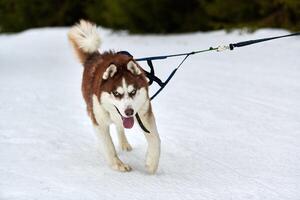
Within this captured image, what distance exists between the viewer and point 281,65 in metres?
8.55

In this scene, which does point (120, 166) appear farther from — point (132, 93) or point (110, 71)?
point (110, 71)

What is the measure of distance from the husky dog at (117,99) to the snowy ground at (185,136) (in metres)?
0.21

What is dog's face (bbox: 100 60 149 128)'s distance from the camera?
3.81 metres

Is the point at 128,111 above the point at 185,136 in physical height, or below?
above

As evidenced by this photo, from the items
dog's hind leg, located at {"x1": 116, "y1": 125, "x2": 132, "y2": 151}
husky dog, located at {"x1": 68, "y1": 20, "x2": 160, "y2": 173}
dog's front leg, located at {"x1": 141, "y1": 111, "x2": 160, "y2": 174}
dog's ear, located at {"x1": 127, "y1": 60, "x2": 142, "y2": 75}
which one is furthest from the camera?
dog's hind leg, located at {"x1": 116, "y1": 125, "x2": 132, "y2": 151}

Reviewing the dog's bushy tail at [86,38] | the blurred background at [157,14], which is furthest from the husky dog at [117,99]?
the blurred background at [157,14]

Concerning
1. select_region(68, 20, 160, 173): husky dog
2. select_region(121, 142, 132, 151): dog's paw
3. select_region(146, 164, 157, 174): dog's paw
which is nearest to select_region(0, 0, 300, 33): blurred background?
select_region(121, 142, 132, 151): dog's paw

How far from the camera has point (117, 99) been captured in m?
3.85

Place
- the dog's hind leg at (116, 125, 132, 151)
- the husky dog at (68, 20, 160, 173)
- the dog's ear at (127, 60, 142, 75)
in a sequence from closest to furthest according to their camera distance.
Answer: the husky dog at (68, 20, 160, 173)
the dog's ear at (127, 60, 142, 75)
the dog's hind leg at (116, 125, 132, 151)

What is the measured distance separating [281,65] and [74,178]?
5.44 metres

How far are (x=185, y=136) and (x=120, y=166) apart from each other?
122cm

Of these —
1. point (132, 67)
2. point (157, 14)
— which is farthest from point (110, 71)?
point (157, 14)

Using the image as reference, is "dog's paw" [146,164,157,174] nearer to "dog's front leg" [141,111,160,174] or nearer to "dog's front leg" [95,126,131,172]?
"dog's front leg" [141,111,160,174]

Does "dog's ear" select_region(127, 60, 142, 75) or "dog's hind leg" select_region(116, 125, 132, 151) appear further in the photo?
"dog's hind leg" select_region(116, 125, 132, 151)
